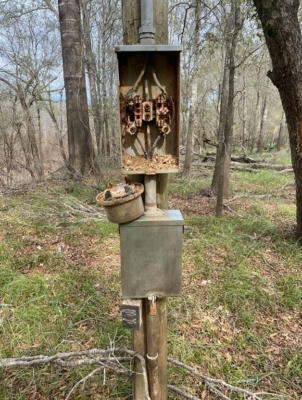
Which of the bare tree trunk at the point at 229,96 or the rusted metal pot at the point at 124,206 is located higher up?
the bare tree trunk at the point at 229,96

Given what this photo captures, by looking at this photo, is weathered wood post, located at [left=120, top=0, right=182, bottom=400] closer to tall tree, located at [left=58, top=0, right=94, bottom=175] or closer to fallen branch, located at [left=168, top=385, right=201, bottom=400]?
fallen branch, located at [left=168, top=385, right=201, bottom=400]

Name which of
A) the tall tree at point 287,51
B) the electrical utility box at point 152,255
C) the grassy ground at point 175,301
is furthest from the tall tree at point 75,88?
the electrical utility box at point 152,255

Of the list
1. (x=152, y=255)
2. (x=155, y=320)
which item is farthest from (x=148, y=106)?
(x=155, y=320)

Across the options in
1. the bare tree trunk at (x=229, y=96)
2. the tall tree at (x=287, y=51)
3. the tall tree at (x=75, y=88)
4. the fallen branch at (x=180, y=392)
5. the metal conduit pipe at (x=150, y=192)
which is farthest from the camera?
the tall tree at (x=75, y=88)

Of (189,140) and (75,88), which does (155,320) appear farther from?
(189,140)

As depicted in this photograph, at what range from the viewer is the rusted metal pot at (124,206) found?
0.96m

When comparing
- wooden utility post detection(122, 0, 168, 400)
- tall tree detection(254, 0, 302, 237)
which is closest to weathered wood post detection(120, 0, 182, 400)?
wooden utility post detection(122, 0, 168, 400)

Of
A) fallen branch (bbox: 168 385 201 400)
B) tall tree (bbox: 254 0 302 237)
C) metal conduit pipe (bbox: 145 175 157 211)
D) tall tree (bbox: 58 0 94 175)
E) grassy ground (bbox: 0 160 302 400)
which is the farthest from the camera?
tall tree (bbox: 58 0 94 175)

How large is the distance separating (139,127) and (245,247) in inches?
113

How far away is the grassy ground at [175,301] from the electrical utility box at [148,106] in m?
1.45

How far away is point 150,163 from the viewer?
106cm

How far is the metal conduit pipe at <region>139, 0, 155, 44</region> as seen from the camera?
97 cm

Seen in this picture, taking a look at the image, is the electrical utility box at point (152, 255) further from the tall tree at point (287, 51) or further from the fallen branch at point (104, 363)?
the tall tree at point (287, 51)

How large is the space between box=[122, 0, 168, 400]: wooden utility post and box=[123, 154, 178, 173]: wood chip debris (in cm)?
9
